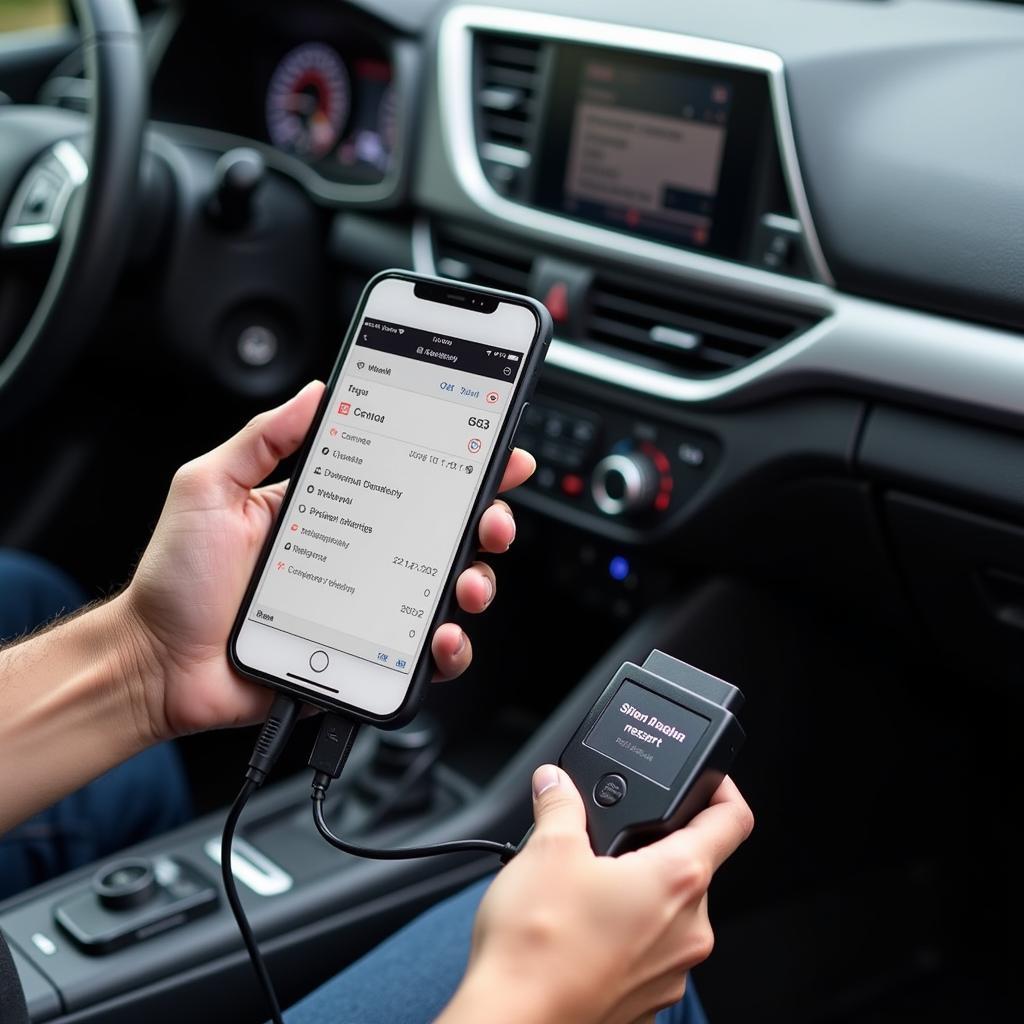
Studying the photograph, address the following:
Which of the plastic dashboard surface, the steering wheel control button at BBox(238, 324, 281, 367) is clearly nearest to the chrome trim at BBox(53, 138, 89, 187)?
the steering wheel control button at BBox(238, 324, 281, 367)

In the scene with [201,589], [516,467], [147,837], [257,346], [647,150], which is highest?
[647,150]

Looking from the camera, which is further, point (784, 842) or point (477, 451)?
point (784, 842)

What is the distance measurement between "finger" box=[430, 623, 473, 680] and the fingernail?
13cm

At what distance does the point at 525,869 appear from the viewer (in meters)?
0.55

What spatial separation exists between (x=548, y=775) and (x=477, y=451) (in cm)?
21

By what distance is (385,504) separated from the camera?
2.49 feet

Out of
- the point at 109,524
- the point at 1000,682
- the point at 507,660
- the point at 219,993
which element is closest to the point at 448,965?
the point at 219,993

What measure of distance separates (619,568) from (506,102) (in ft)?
1.55

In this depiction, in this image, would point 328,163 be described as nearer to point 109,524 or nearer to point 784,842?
point 109,524

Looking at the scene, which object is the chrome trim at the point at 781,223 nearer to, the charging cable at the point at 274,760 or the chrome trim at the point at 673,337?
the chrome trim at the point at 673,337

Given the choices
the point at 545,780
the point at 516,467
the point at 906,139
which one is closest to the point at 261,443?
the point at 516,467

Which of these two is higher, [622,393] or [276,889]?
[622,393]

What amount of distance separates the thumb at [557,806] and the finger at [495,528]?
14cm

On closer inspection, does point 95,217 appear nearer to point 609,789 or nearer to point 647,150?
point 647,150
